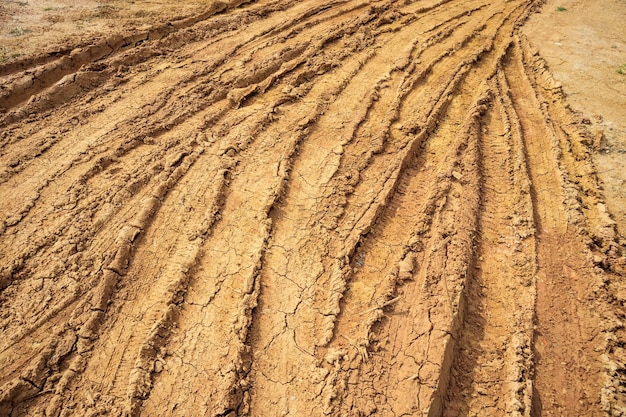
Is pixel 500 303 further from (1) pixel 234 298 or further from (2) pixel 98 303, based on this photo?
(2) pixel 98 303

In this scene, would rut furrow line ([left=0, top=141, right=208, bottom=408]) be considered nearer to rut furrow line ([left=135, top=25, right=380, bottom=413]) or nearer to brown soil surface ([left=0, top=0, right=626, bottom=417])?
brown soil surface ([left=0, top=0, right=626, bottom=417])

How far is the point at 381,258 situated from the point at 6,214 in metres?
3.85

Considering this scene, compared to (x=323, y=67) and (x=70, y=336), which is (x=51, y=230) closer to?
(x=70, y=336)

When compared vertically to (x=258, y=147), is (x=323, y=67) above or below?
above

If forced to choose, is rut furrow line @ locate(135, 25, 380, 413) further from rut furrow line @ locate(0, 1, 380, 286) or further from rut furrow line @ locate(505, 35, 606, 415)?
rut furrow line @ locate(505, 35, 606, 415)

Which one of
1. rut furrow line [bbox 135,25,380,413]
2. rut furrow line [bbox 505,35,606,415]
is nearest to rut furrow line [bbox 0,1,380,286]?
rut furrow line [bbox 135,25,380,413]

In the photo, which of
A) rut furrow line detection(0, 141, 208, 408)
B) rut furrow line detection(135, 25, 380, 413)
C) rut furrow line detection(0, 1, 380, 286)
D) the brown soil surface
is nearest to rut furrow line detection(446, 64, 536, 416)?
the brown soil surface

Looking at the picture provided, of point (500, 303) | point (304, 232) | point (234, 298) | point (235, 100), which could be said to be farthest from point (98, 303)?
point (500, 303)

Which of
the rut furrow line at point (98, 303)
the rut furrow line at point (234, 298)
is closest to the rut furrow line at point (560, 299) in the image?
the rut furrow line at point (234, 298)

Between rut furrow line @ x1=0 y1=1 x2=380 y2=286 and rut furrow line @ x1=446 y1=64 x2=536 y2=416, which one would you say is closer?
rut furrow line @ x1=446 y1=64 x2=536 y2=416

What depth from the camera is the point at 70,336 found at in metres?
2.82

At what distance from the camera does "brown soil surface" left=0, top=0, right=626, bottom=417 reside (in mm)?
2705

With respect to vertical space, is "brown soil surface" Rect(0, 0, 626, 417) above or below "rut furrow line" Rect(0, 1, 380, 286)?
below

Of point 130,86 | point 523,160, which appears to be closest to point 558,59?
point 523,160
